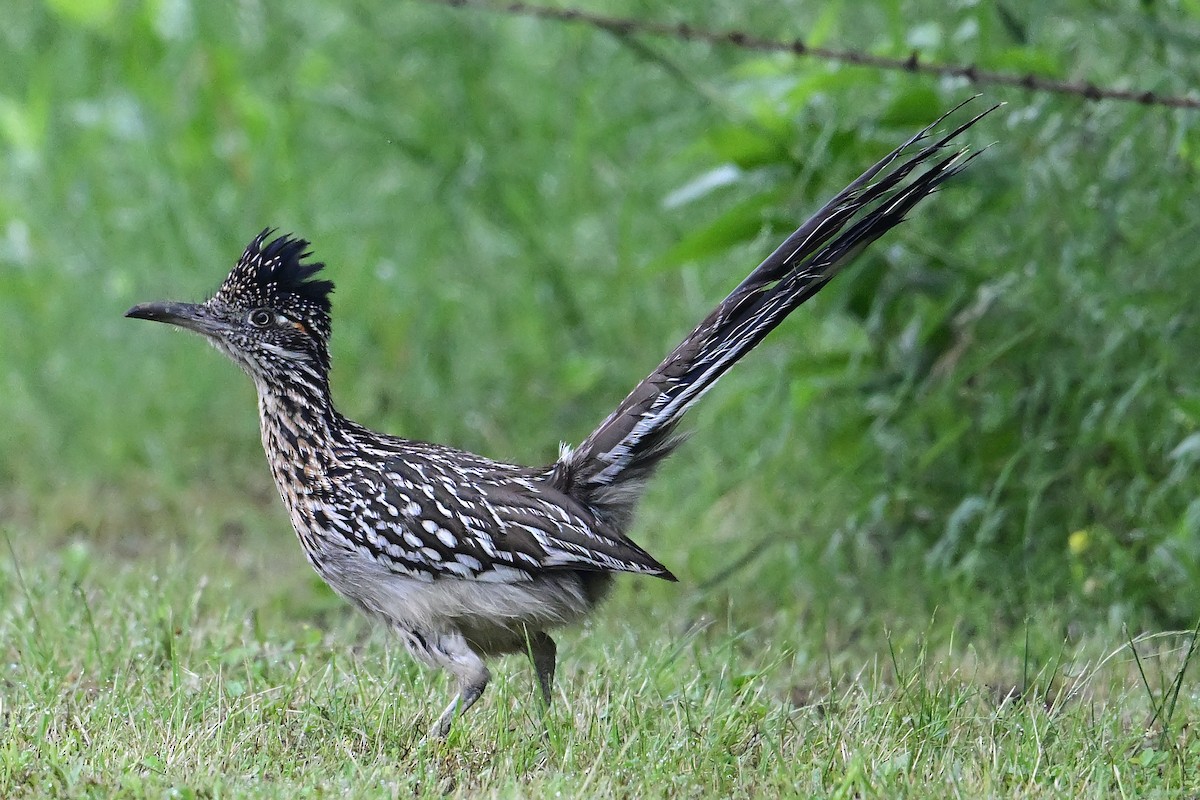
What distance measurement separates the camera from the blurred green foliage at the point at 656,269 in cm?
637

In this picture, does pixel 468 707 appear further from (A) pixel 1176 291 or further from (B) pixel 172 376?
(B) pixel 172 376

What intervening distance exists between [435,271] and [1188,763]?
5.67 meters

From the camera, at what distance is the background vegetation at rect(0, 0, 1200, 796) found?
4859mm

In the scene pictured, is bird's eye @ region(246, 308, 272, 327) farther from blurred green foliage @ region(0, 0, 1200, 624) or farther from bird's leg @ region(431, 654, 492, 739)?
blurred green foliage @ region(0, 0, 1200, 624)

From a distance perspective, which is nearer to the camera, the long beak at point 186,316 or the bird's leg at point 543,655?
the bird's leg at point 543,655

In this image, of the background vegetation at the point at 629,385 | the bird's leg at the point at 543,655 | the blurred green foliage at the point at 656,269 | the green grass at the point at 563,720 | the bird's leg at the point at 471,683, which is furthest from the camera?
the blurred green foliage at the point at 656,269

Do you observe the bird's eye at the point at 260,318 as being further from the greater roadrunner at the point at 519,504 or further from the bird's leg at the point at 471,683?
the bird's leg at the point at 471,683

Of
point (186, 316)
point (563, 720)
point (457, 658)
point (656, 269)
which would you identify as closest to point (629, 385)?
point (656, 269)

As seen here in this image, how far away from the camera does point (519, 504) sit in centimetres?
541

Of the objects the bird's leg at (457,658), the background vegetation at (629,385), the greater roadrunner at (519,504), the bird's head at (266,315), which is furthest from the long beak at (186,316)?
the bird's leg at (457,658)

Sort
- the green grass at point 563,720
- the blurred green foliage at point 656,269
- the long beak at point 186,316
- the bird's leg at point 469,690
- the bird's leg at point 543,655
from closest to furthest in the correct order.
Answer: the green grass at point 563,720 → the bird's leg at point 469,690 → the bird's leg at point 543,655 → the long beak at point 186,316 → the blurred green foliage at point 656,269

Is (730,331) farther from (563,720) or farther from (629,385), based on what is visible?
(629,385)

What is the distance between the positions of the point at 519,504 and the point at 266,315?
4.12 feet

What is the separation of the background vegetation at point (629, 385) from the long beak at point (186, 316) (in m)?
1.04
